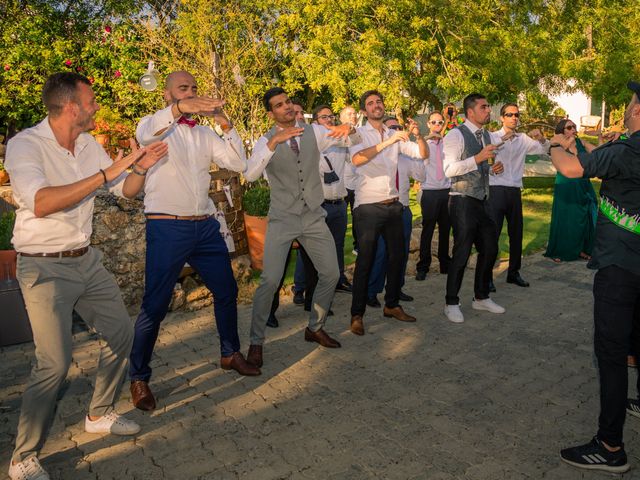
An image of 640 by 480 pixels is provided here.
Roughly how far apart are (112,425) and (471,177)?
4.18 meters

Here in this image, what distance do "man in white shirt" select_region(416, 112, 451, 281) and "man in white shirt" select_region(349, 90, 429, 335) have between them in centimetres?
197

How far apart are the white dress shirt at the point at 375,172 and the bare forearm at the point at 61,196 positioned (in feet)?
10.1

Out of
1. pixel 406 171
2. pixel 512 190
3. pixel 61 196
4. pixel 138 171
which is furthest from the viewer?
pixel 512 190

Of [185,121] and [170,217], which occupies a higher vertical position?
[185,121]

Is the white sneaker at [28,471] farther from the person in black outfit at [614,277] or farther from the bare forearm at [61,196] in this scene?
the person in black outfit at [614,277]

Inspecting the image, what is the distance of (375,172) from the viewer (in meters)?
5.87

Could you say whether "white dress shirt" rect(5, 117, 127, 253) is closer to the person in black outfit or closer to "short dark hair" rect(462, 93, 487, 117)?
the person in black outfit

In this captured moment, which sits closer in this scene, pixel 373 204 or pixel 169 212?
pixel 169 212

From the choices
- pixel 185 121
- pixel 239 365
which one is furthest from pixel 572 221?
pixel 185 121

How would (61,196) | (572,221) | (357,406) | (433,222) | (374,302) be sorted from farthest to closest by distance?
(572,221) < (433,222) < (374,302) < (357,406) < (61,196)

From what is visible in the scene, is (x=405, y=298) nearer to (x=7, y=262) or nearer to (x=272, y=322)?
(x=272, y=322)

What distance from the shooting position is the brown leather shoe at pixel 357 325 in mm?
5824

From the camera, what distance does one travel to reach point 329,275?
522 centimetres

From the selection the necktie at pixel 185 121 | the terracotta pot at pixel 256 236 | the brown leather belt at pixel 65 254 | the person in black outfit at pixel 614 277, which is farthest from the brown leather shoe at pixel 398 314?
the brown leather belt at pixel 65 254
